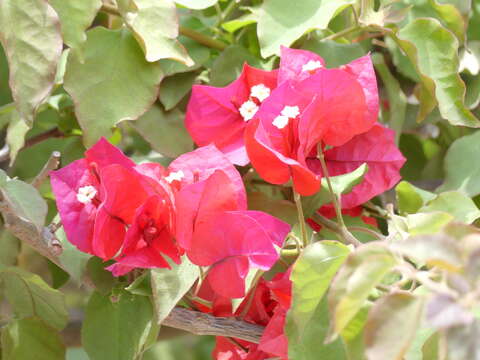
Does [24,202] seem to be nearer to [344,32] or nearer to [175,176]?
[175,176]

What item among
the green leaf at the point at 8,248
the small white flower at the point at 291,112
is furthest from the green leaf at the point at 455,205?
the green leaf at the point at 8,248

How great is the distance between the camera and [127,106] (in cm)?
59

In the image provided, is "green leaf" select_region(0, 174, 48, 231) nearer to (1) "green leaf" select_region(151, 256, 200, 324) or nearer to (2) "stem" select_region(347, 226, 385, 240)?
(1) "green leaf" select_region(151, 256, 200, 324)

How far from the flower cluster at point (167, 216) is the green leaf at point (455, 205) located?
12 cm

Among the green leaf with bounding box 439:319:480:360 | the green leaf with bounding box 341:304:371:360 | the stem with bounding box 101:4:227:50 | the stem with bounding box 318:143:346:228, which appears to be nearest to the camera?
the green leaf with bounding box 439:319:480:360

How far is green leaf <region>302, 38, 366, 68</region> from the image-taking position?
0.65 metres

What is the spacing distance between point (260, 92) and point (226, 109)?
0.11 ft


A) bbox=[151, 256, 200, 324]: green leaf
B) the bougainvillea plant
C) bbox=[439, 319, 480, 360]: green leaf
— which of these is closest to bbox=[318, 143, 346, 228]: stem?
the bougainvillea plant

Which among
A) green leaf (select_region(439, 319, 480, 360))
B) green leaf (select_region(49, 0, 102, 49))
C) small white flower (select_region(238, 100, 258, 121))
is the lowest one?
small white flower (select_region(238, 100, 258, 121))

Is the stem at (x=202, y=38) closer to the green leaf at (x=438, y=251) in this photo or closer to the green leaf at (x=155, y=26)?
the green leaf at (x=155, y=26)

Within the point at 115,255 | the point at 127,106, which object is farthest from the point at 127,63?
the point at 115,255

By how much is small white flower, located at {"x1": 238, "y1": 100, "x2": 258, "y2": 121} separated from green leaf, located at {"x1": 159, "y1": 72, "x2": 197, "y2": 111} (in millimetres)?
71

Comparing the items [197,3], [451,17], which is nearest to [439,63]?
[451,17]

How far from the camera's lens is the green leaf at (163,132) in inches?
25.5
